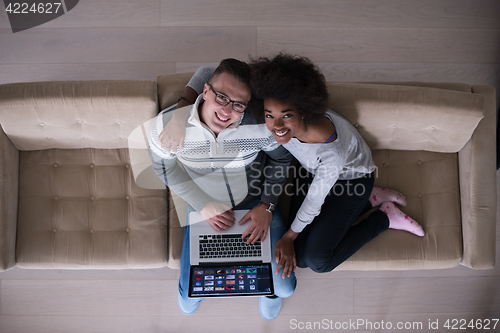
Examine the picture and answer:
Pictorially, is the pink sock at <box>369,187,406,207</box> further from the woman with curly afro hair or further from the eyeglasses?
the eyeglasses

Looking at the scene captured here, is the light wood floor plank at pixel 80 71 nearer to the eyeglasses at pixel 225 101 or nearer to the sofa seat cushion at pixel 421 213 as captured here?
the eyeglasses at pixel 225 101

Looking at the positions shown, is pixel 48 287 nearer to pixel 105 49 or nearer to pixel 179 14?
pixel 105 49

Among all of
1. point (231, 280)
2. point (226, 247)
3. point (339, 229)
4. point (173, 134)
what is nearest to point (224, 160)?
point (173, 134)

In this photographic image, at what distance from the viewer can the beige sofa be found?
53.4 inches

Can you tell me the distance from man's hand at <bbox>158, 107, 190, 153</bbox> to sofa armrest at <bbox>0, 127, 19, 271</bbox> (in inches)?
33.2

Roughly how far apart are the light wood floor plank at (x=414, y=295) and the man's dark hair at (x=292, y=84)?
4.31 feet

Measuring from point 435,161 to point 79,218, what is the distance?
1842 millimetres

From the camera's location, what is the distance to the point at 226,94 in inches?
43.4

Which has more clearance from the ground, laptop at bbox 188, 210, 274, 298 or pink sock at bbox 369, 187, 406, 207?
pink sock at bbox 369, 187, 406, 207

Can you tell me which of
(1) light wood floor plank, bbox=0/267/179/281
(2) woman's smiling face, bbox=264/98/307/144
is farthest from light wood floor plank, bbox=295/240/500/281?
(2) woman's smiling face, bbox=264/98/307/144

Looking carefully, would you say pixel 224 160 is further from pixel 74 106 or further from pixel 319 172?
pixel 74 106

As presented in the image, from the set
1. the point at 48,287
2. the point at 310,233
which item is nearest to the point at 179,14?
the point at 310,233

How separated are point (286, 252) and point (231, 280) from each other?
0.30 meters

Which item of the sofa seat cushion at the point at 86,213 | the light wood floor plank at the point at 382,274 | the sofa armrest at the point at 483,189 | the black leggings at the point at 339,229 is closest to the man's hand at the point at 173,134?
the sofa seat cushion at the point at 86,213
